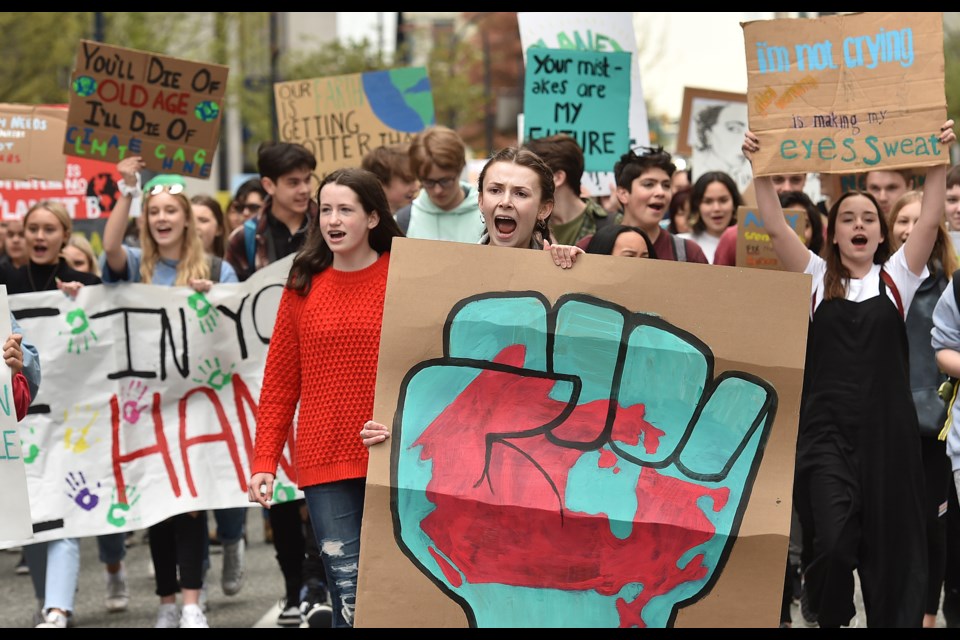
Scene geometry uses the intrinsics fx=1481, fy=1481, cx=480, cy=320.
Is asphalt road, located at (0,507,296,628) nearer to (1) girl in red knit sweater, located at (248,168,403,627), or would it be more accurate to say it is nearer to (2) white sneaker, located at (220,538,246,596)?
(2) white sneaker, located at (220,538,246,596)

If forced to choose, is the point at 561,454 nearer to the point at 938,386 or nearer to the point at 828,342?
the point at 828,342

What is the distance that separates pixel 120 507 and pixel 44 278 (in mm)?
1329

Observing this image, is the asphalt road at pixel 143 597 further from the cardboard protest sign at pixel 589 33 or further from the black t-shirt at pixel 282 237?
the cardboard protest sign at pixel 589 33

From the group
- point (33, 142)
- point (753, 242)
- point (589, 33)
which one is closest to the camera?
point (753, 242)

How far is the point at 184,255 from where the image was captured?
24.1 ft

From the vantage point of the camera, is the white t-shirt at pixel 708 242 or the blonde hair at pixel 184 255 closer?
the blonde hair at pixel 184 255

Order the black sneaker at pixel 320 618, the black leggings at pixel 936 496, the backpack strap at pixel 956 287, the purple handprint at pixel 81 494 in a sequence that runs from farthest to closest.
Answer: the purple handprint at pixel 81 494 → the black sneaker at pixel 320 618 → the black leggings at pixel 936 496 → the backpack strap at pixel 956 287

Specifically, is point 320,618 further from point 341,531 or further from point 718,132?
point 718,132

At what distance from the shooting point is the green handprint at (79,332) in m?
7.04

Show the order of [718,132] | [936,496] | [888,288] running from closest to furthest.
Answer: [888,288], [936,496], [718,132]

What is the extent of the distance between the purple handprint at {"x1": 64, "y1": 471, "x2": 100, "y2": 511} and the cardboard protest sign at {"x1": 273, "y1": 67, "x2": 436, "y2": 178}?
3.44 meters

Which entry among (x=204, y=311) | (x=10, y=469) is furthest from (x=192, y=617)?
(x=10, y=469)

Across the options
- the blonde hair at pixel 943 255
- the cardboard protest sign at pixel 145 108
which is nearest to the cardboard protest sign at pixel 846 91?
the blonde hair at pixel 943 255

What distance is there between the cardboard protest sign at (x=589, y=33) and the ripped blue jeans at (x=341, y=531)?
492 centimetres
